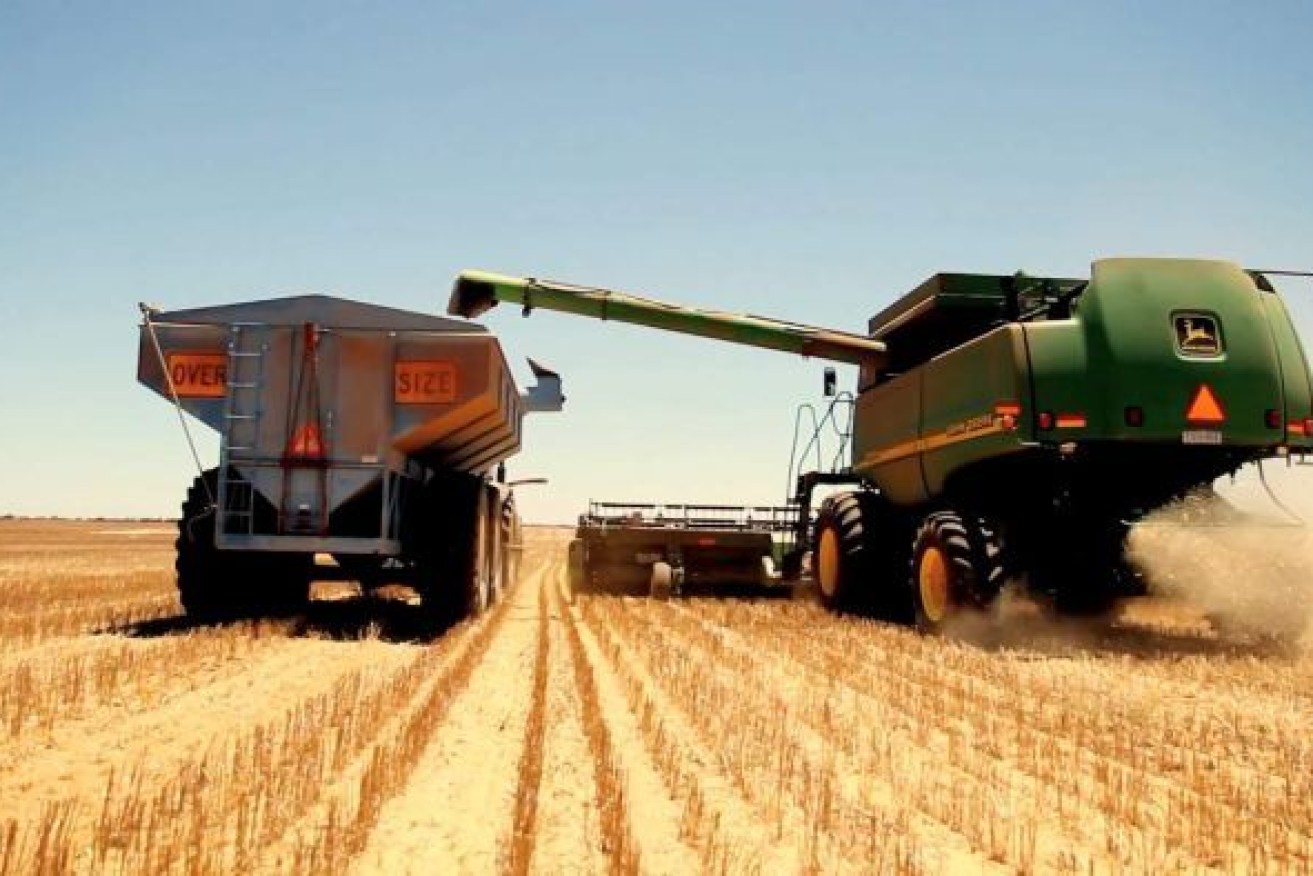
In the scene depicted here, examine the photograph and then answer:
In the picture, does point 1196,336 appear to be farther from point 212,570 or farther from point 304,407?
point 212,570

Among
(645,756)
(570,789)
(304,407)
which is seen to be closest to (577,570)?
(304,407)

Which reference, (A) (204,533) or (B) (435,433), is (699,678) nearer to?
(B) (435,433)

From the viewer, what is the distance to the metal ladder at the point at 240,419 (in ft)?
31.0

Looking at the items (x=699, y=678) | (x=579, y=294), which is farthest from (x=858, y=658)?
(x=579, y=294)

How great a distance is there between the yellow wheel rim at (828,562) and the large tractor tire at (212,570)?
237 inches

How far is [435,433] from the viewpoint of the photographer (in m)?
9.90

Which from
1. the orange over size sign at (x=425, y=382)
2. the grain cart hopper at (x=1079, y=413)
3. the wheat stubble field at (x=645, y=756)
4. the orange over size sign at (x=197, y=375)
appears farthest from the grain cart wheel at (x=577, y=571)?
the orange over size sign at (x=197, y=375)

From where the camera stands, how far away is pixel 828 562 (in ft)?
41.8

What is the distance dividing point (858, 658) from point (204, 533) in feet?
19.6

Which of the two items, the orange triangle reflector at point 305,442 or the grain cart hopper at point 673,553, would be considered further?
the grain cart hopper at point 673,553

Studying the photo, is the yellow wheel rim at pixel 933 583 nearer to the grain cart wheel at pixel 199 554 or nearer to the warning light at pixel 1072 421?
the warning light at pixel 1072 421

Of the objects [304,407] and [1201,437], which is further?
[304,407]

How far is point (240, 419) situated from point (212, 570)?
1.45 m

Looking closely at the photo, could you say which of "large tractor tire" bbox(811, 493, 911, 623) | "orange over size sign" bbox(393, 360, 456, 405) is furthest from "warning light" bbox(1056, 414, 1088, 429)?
"orange over size sign" bbox(393, 360, 456, 405)
